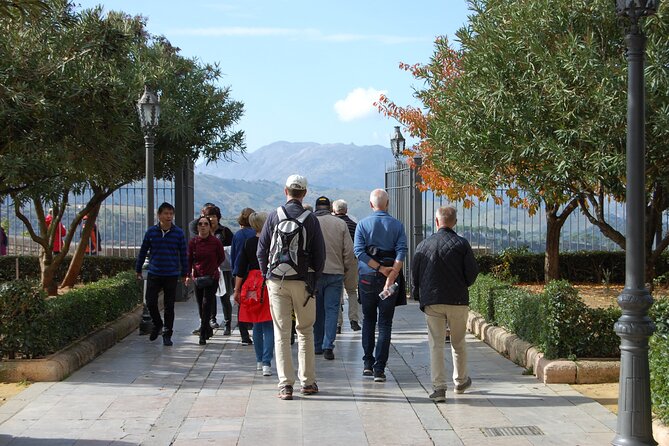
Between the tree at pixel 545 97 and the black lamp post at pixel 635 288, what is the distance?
195 inches

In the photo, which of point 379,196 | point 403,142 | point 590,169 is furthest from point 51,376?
point 403,142

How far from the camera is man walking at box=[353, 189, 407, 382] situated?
29.4 ft

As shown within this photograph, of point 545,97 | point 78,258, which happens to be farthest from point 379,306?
point 78,258

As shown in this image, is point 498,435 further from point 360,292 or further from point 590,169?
point 590,169

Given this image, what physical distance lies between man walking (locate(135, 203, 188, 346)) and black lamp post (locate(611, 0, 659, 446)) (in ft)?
22.2

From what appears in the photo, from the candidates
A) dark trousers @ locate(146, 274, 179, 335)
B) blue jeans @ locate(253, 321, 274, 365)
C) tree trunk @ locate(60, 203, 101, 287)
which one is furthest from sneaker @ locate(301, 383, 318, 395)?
tree trunk @ locate(60, 203, 101, 287)

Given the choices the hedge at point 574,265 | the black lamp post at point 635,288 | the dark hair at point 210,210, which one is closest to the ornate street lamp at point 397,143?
the hedge at point 574,265

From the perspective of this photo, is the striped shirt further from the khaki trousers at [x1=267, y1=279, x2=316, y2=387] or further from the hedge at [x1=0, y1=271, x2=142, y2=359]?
the khaki trousers at [x1=267, y1=279, x2=316, y2=387]

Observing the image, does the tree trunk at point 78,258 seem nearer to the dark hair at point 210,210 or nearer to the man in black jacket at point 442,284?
the dark hair at point 210,210

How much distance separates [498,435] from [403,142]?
1359 centimetres

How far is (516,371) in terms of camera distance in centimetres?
970

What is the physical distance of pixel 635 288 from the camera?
6.20 metres

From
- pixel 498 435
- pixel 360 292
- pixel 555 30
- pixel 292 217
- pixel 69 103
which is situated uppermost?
pixel 555 30

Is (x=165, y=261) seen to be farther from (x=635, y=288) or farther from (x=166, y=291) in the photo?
(x=635, y=288)
